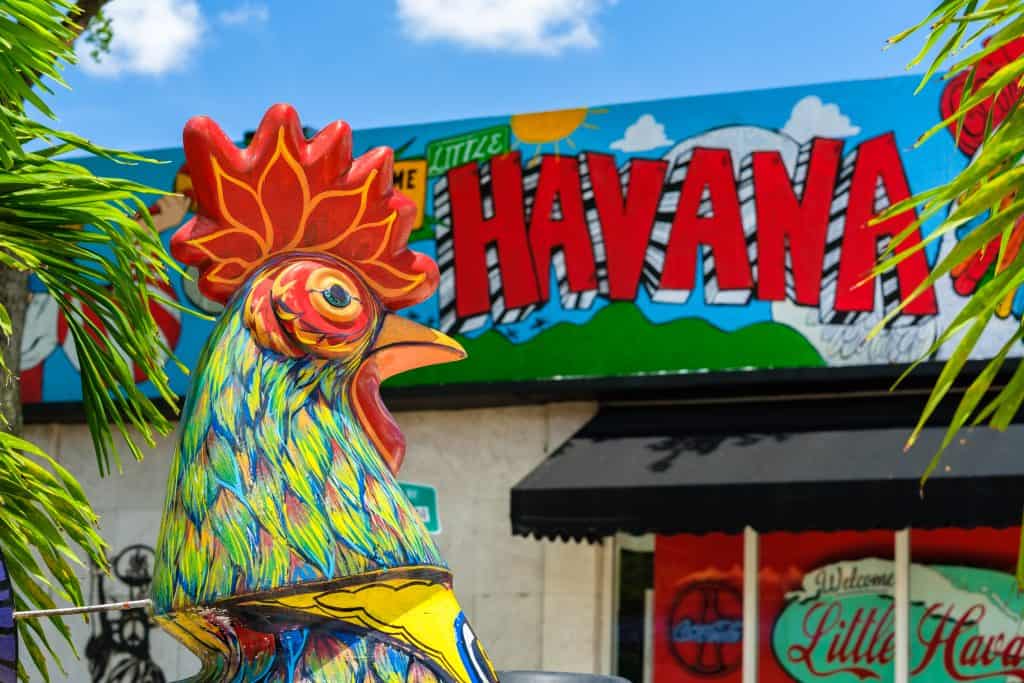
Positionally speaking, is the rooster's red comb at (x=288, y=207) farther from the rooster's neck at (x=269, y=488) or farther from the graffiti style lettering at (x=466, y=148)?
the graffiti style lettering at (x=466, y=148)

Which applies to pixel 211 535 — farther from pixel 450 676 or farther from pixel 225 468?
pixel 450 676

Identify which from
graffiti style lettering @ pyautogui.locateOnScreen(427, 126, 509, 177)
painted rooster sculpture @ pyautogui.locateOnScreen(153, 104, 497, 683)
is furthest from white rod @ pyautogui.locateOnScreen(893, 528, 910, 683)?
painted rooster sculpture @ pyautogui.locateOnScreen(153, 104, 497, 683)

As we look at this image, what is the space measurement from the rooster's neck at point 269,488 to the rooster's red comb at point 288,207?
144mm

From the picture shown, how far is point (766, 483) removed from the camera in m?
8.77

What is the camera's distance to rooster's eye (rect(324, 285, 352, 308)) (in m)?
3.31

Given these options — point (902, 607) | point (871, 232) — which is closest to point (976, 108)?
point (871, 232)

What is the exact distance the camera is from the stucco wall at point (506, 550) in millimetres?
10469

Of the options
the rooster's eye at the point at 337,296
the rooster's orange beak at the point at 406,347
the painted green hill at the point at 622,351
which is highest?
the painted green hill at the point at 622,351

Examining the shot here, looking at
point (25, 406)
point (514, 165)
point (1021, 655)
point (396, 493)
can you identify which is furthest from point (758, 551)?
point (396, 493)

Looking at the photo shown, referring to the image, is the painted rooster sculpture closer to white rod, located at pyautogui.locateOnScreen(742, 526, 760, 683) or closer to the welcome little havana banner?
the welcome little havana banner

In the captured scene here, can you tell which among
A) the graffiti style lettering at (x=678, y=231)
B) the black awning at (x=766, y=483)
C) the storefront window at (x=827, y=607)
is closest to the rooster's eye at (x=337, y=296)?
the black awning at (x=766, y=483)

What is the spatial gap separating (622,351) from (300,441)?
7215 millimetres

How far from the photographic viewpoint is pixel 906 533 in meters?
9.97

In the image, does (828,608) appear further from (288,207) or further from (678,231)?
(288,207)
